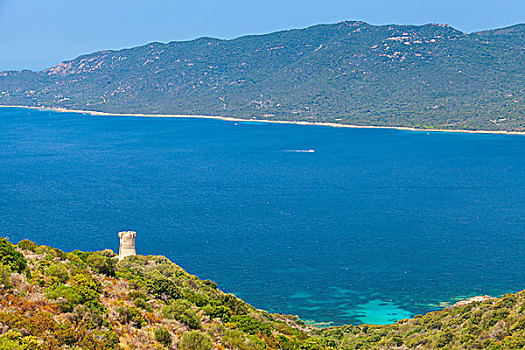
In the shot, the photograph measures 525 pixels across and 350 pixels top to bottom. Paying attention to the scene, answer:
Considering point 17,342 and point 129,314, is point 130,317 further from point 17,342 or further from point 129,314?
point 17,342

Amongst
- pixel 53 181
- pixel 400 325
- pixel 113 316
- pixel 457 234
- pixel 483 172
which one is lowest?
pixel 113 316

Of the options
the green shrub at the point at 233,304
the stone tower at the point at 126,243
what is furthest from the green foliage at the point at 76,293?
the stone tower at the point at 126,243

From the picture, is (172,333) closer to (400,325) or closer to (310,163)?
(400,325)

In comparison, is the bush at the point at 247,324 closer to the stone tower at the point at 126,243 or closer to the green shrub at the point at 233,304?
the green shrub at the point at 233,304

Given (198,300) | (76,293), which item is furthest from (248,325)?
(76,293)

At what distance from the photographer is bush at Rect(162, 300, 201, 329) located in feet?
90.4

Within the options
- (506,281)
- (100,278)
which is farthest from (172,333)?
(506,281)

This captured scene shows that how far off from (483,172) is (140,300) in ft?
436

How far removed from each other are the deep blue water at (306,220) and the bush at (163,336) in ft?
122

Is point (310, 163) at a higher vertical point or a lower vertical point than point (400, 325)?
higher

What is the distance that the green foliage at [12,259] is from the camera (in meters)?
26.5

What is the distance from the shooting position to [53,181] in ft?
440

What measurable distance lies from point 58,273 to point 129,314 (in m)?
4.30

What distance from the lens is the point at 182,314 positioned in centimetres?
2812
